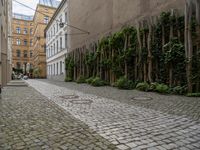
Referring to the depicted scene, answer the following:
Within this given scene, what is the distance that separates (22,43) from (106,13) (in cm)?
5772

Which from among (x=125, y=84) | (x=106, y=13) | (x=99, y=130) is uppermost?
(x=106, y=13)

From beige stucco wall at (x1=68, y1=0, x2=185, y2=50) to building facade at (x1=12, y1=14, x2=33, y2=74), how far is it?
46.2 metres

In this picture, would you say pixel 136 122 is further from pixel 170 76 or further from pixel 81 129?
pixel 170 76

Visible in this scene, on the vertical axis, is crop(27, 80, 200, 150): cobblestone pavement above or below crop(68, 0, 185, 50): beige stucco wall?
below

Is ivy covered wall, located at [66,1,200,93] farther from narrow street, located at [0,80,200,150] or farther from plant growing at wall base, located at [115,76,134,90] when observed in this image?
narrow street, located at [0,80,200,150]

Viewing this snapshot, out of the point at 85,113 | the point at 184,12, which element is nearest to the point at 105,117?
the point at 85,113

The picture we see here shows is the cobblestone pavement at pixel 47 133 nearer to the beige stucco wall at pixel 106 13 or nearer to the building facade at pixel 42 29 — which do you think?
the beige stucco wall at pixel 106 13

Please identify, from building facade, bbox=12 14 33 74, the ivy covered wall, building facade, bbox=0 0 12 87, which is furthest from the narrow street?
building facade, bbox=12 14 33 74

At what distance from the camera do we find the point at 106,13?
16.2 metres

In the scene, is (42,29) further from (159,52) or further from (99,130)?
(99,130)

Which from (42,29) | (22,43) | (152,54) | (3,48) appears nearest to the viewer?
(152,54)

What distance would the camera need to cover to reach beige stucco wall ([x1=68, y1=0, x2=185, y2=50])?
10.9 m

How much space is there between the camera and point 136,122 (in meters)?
4.21

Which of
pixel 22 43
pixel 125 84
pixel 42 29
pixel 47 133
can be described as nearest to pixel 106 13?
pixel 125 84
